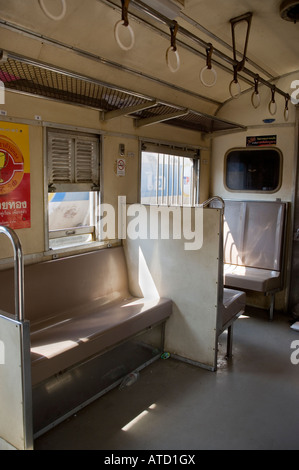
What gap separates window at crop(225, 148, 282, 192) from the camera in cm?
529

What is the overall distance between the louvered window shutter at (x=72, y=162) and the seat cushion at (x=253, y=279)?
7.42 ft

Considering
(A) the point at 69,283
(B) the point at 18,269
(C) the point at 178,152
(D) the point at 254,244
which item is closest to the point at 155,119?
(C) the point at 178,152

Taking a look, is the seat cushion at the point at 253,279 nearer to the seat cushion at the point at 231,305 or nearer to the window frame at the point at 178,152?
the seat cushion at the point at 231,305

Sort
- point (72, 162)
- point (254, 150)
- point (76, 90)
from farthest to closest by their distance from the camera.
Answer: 1. point (254, 150)
2. point (72, 162)
3. point (76, 90)

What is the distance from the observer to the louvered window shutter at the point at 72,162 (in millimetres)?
3449

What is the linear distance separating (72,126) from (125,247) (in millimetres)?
1374

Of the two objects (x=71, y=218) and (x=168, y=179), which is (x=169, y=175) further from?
(x=71, y=218)

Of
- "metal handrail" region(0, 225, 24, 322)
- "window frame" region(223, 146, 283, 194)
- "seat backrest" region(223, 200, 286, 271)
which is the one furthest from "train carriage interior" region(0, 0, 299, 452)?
"seat backrest" region(223, 200, 286, 271)

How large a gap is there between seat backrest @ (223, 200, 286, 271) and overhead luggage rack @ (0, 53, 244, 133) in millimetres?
1926

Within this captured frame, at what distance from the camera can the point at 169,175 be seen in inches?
203

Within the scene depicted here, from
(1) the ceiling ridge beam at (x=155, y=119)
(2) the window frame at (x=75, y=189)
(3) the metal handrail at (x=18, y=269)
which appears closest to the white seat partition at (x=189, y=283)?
(2) the window frame at (x=75, y=189)
